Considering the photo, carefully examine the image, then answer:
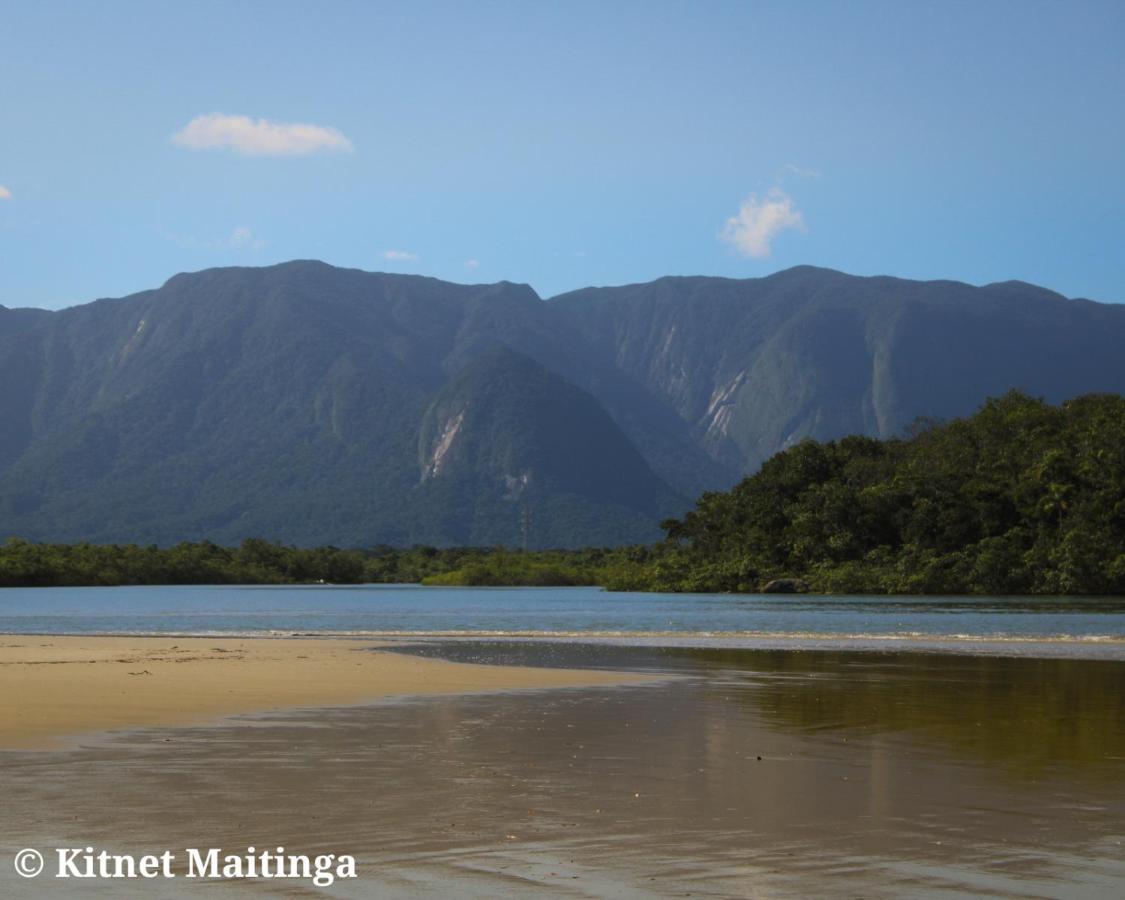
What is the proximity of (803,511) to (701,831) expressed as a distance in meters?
90.8

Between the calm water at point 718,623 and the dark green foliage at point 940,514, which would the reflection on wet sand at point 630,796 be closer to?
the calm water at point 718,623

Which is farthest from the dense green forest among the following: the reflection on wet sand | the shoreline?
the reflection on wet sand

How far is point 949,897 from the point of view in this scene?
7.36 metres

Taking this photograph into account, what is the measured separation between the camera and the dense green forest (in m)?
81.2

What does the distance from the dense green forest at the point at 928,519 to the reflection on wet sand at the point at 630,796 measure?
226ft

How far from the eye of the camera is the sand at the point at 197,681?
1527 centimetres

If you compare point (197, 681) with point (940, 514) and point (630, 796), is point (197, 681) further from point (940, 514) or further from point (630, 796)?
point (940, 514)

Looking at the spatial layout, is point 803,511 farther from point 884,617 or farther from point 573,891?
point 573,891

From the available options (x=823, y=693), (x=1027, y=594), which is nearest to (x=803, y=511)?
(x=1027, y=594)

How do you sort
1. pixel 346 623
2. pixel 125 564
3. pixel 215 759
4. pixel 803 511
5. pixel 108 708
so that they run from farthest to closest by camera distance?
pixel 125 564 → pixel 803 511 → pixel 346 623 → pixel 108 708 → pixel 215 759

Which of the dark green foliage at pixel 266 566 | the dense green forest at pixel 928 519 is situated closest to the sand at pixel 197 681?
the dense green forest at pixel 928 519

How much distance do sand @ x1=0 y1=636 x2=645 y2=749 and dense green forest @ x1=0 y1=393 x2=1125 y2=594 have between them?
60.6 meters

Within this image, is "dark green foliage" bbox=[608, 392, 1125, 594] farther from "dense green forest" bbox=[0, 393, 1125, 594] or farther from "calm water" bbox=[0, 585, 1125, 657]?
"calm water" bbox=[0, 585, 1125, 657]

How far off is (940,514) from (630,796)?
267 ft
